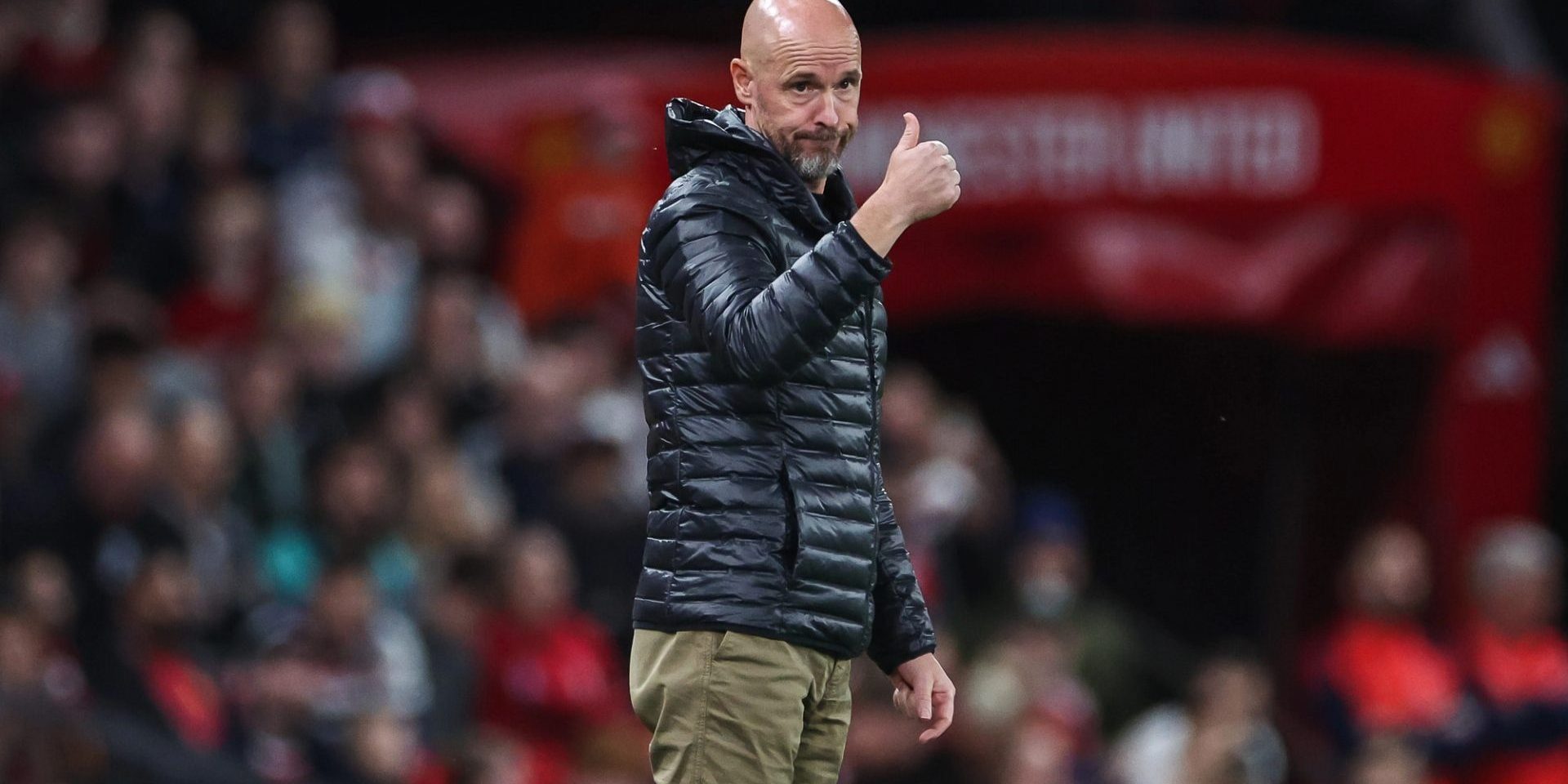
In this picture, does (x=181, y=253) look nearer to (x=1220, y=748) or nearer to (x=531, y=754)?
(x=531, y=754)

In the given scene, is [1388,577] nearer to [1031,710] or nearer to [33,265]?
[1031,710]

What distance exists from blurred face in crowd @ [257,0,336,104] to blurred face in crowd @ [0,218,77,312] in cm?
134

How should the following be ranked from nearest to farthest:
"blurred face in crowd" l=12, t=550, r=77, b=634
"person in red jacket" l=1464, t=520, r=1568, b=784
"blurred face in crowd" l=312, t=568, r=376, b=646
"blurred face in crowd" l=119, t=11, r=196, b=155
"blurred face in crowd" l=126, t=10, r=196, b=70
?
"blurred face in crowd" l=12, t=550, r=77, b=634
"blurred face in crowd" l=312, t=568, r=376, b=646
"blurred face in crowd" l=119, t=11, r=196, b=155
"blurred face in crowd" l=126, t=10, r=196, b=70
"person in red jacket" l=1464, t=520, r=1568, b=784

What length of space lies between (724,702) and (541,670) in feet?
13.7

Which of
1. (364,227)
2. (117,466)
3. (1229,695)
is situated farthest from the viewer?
(1229,695)

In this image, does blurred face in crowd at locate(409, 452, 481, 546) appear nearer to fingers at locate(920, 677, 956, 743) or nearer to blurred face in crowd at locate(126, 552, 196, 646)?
blurred face in crowd at locate(126, 552, 196, 646)

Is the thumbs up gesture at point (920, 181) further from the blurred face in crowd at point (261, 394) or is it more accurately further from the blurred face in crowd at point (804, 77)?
the blurred face in crowd at point (261, 394)

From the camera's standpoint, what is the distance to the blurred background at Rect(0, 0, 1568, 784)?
24.6ft

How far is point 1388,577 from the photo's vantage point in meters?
9.70

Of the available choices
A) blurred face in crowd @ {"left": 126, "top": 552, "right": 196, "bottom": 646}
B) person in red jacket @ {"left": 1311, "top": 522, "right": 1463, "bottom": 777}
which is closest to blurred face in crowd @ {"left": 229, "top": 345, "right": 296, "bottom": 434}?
blurred face in crowd @ {"left": 126, "top": 552, "right": 196, "bottom": 646}

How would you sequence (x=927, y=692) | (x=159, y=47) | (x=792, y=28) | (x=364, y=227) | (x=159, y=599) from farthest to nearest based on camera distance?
1. (x=364, y=227)
2. (x=159, y=47)
3. (x=159, y=599)
4. (x=927, y=692)
5. (x=792, y=28)

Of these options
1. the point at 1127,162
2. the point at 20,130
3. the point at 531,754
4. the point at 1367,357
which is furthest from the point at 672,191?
the point at 1367,357

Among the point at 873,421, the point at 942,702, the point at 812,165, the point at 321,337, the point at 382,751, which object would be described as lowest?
the point at 382,751

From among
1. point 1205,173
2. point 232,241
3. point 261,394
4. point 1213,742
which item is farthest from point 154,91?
point 1213,742
